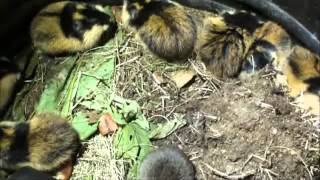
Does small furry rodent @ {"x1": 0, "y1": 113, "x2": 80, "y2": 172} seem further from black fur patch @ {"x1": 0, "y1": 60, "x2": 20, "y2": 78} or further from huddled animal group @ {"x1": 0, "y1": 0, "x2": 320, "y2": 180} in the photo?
black fur patch @ {"x1": 0, "y1": 60, "x2": 20, "y2": 78}

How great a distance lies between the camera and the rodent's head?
2.79 metres

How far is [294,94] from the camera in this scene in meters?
2.74

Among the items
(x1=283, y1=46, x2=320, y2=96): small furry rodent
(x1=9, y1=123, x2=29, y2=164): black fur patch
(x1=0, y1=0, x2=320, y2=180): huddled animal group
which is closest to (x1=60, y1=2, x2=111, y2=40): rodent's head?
(x1=0, y1=0, x2=320, y2=180): huddled animal group

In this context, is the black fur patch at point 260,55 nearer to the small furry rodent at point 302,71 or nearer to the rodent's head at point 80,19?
the small furry rodent at point 302,71

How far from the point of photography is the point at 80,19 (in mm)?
2809

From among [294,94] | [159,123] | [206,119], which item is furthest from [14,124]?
[294,94]

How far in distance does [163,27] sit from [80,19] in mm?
352

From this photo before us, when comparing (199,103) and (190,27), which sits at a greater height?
(190,27)

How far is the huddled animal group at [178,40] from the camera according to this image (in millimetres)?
2727

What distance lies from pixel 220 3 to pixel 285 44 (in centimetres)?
34

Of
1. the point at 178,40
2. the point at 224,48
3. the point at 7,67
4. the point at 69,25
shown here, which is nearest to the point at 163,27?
the point at 178,40

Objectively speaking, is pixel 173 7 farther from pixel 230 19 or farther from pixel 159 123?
pixel 159 123

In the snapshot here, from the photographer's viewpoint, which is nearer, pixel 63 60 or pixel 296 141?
pixel 296 141

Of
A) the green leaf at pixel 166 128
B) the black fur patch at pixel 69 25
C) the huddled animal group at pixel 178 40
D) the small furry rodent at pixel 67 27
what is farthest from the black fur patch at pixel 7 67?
the green leaf at pixel 166 128
